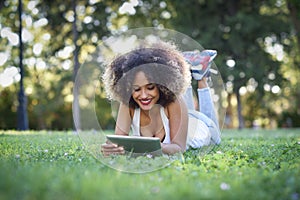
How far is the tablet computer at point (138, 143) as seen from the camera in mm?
2920

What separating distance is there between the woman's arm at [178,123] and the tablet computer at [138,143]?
0.38 meters

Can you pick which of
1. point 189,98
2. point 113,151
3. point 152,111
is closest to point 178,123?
point 152,111

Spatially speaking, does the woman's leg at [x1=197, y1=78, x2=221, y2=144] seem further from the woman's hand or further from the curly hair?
the woman's hand

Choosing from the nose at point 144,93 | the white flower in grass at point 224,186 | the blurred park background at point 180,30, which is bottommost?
the white flower in grass at point 224,186

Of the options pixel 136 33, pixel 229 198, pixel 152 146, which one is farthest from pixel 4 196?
pixel 136 33

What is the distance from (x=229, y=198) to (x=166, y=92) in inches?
68.5

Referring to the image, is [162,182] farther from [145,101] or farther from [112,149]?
[145,101]

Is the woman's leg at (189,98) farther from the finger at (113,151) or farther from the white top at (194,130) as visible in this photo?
the finger at (113,151)

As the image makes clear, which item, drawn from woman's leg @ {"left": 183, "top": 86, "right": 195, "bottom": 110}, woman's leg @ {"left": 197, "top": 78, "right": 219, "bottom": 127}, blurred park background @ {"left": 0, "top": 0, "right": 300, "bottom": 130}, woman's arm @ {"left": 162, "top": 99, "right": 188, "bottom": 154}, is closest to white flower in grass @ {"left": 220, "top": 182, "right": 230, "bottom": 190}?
woman's arm @ {"left": 162, "top": 99, "right": 188, "bottom": 154}

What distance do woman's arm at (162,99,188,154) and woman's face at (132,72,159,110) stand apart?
0.62 ft

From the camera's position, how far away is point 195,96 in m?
4.78

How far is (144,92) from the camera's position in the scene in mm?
3387

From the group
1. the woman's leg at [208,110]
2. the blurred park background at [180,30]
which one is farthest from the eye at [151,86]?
the blurred park background at [180,30]

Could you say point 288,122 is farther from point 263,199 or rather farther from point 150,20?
point 263,199
